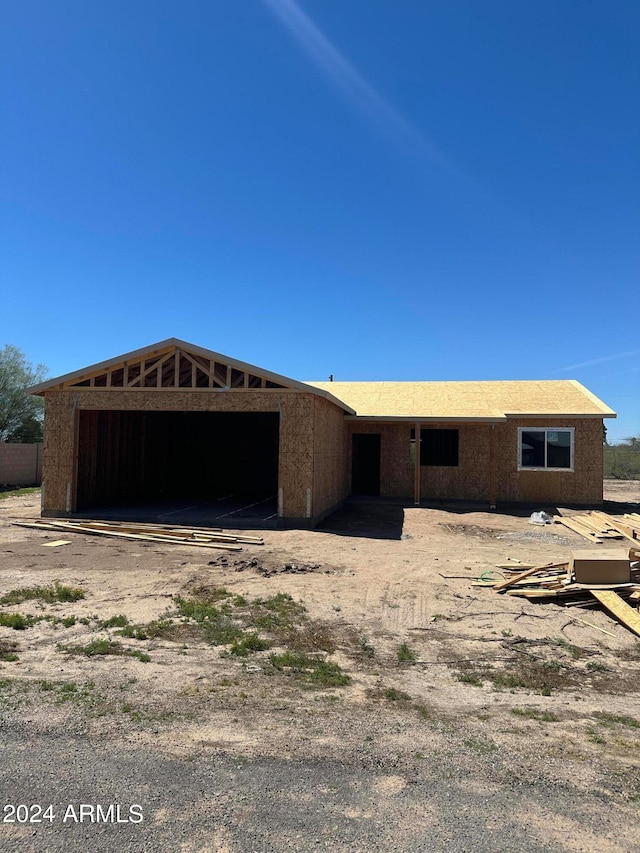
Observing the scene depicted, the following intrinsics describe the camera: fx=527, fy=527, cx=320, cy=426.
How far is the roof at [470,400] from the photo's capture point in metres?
17.8

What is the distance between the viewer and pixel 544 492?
60.7ft

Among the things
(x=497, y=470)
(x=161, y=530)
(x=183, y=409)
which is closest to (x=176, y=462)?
(x=183, y=409)

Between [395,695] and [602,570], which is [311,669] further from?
[602,570]

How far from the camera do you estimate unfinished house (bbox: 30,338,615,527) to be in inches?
520

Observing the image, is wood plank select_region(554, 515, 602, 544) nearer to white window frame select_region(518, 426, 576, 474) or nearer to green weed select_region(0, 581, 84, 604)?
white window frame select_region(518, 426, 576, 474)

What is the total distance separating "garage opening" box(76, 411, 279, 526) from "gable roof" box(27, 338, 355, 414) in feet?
4.78

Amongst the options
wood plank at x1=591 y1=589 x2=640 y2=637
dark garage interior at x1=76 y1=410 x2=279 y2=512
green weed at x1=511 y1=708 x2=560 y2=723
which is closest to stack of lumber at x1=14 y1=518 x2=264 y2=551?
dark garage interior at x1=76 y1=410 x2=279 y2=512

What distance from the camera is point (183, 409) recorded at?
13.5 metres

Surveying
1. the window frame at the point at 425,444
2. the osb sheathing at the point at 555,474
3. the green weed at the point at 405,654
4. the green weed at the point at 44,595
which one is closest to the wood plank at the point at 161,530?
the green weed at the point at 44,595

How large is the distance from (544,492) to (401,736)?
16530mm

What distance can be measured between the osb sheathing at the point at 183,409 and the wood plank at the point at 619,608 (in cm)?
719

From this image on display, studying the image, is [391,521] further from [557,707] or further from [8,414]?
[8,414]

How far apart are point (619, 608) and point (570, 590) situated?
2.37 feet

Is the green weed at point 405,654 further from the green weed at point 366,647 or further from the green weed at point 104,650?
the green weed at point 104,650
